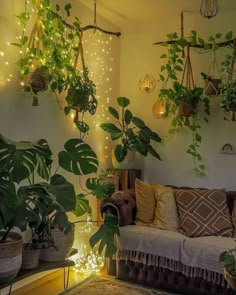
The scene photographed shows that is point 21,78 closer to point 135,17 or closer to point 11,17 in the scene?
point 11,17

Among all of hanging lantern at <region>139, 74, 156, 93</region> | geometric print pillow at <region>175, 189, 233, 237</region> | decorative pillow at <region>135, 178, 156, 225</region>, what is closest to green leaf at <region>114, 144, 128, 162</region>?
decorative pillow at <region>135, 178, 156, 225</region>

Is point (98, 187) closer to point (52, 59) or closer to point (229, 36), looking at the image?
point (52, 59)

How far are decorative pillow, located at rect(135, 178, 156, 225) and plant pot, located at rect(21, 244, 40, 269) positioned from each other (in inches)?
46.1

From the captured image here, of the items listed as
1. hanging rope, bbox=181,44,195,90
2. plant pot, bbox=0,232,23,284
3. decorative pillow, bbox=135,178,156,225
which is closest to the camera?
plant pot, bbox=0,232,23,284

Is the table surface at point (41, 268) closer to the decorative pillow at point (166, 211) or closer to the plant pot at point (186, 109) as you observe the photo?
the decorative pillow at point (166, 211)

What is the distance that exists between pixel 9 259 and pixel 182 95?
94.2 inches

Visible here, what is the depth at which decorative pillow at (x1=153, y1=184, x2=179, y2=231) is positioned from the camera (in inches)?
126

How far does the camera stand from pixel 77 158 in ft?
8.60

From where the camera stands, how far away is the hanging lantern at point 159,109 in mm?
3920

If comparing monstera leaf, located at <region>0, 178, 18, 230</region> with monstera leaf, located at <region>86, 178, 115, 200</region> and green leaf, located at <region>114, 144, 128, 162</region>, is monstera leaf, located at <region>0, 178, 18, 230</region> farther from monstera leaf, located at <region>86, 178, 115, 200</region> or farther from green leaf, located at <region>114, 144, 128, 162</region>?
green leaf, located at <region>114, 144, 128, 162</region>

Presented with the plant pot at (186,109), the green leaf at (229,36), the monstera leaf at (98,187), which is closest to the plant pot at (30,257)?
the monstera leaf at (98,187)

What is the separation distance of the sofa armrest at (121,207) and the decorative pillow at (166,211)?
247 mm

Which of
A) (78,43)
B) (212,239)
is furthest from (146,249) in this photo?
(78,43)

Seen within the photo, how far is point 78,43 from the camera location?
132 inches
